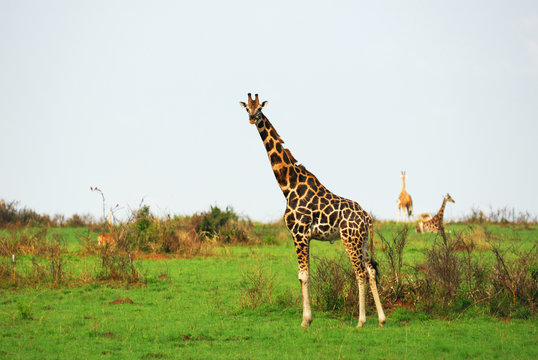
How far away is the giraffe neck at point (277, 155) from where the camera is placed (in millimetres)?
12242

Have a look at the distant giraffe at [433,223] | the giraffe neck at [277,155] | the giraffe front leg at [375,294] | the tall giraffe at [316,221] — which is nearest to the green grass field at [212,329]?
the giraffe front leg at [375,294]

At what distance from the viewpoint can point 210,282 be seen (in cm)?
1811

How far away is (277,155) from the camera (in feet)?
40.2

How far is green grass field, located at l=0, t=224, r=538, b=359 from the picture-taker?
1004cm

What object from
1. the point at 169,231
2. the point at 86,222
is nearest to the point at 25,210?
the point at 86,222

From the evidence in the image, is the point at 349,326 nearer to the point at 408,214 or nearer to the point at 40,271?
the point at 40,271

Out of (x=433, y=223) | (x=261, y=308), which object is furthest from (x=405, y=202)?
(x=261, y=308)

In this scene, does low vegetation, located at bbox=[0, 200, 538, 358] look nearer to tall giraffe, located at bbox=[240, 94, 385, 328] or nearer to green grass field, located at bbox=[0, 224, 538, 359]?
green grass field, located at bbox=[0, 224, 538, 359]

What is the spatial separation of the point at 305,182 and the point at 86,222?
108 feet

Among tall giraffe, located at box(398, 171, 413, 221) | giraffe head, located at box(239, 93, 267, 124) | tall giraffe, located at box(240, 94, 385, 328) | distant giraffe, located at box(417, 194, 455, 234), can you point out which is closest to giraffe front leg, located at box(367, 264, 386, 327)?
tall giraffe, located at box(240, 94, 385, 328)

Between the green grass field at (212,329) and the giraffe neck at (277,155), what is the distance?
2.89m

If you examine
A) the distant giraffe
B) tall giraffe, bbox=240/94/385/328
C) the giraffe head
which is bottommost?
tall giraffe, bbox=240/94/385/328

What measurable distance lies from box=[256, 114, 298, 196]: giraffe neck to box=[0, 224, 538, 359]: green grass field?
2.89 metres

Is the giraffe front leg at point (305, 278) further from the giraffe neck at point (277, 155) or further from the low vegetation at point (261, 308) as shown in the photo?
the giraffe neck at point (277, 155)
